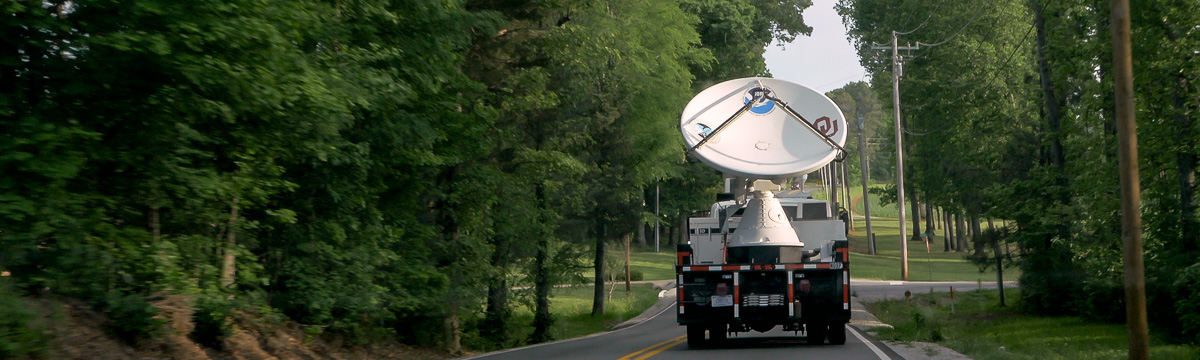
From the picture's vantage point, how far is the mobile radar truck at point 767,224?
1554 cm

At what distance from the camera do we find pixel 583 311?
127 feet

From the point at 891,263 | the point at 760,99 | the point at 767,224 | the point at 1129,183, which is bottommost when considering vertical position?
the point at 891,263

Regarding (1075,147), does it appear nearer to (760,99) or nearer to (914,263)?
(760,99)

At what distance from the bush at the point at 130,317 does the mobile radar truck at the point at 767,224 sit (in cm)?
803

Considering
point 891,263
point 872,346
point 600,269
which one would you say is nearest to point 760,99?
point 872,346

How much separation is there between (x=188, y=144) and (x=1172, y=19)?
15712mm

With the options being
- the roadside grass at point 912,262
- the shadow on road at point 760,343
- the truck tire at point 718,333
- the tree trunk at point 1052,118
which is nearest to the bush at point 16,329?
the truck tire at point 718,333

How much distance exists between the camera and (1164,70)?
648 inches

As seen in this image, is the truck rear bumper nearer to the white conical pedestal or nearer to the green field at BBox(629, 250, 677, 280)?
the white conical pedestal

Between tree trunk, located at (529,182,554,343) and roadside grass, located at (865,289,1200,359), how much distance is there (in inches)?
328

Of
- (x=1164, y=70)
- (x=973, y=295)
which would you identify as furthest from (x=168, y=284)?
(x=973, y=295)

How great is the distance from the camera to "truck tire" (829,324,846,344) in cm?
1653

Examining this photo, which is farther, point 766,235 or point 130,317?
point 766,235

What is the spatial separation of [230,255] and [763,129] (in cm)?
860
